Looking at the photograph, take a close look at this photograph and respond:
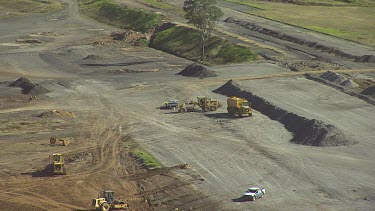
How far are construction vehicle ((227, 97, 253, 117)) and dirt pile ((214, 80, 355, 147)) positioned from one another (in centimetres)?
267

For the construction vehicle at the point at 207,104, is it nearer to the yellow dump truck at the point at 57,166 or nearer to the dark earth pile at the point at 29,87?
the dark earth pile at the point at 29,87

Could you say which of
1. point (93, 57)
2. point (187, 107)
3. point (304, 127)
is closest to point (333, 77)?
point (187, 107)

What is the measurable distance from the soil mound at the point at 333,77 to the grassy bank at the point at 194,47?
17292 mm

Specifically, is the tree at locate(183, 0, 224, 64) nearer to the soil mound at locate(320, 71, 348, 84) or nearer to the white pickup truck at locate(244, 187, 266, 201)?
the soil mound at locate(320, 71, 348, 84)

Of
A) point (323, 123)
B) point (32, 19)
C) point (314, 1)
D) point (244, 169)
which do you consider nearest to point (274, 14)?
point (314, 1)

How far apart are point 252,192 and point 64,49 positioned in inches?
3199

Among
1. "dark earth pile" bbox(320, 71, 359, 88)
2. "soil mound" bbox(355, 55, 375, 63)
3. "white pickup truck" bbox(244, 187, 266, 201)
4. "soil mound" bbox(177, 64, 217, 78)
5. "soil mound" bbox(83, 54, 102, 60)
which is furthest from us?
"soil mound" bbox(83, 54, 102, 60)

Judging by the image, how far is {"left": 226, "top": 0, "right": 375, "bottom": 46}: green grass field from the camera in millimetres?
127625

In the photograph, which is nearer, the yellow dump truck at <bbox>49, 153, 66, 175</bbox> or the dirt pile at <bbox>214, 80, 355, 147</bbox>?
the yellow dump truck at <bbox>49, 153, 66, 175</bbox>

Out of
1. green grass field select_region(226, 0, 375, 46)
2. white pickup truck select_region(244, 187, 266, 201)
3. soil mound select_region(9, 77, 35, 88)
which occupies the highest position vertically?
green grass field select_region(226, 0, 375, 46)

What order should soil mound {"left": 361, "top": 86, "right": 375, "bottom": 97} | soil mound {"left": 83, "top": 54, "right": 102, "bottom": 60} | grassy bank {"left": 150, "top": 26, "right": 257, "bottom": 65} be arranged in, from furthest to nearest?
soil mound {"left": 83, "top": 54, "right": 102, "bottom": 60}
grassy bank {"left": 150, "top": 26, "right": 257, "bottom": 65}
soil mound {"left": 361, "top": 86, "right": 375, "bottom": 97}

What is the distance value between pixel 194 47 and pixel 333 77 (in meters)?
34.1

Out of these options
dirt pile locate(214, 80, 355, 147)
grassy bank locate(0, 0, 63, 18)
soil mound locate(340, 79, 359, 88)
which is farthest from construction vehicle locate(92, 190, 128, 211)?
grassy bank locate(0, 0, 63, 18)

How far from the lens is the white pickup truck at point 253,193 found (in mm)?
50438
